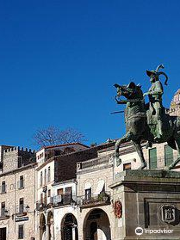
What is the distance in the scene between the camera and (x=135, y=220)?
49.3 feet

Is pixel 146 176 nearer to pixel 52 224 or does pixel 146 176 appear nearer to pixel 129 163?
pixel 129 163

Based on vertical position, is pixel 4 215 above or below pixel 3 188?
below

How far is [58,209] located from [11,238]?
542 inches

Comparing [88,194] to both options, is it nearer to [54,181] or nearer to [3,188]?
[54,181]

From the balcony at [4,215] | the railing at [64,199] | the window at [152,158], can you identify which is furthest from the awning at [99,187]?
the balcony at [4,215]

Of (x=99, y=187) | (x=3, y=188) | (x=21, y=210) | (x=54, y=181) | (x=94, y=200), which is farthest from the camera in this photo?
(x=3, y=188)

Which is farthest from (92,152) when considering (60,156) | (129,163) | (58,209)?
(129,163)

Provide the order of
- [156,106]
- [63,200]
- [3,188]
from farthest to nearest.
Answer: [3,188]
[63,200]
[156,106]

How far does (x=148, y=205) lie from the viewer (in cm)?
1530

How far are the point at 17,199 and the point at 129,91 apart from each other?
168ft

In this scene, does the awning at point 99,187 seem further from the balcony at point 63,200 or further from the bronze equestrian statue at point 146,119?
the bronze equestrian statue at point 146,119

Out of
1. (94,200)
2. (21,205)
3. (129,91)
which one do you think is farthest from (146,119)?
(21,205)

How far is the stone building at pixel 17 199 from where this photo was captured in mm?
62453

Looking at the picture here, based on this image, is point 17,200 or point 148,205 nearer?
point 148,205
